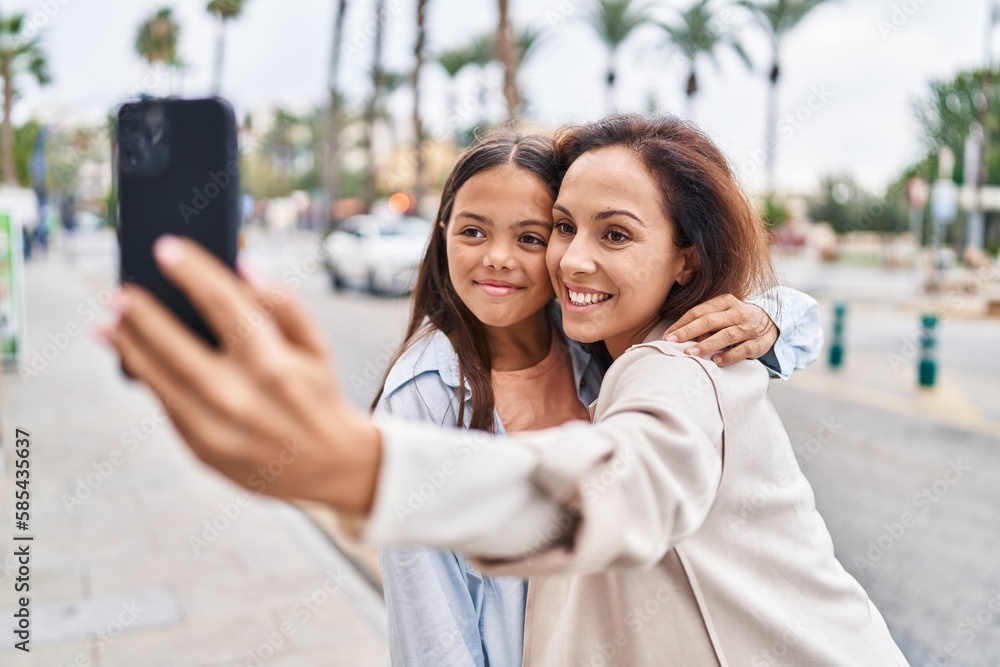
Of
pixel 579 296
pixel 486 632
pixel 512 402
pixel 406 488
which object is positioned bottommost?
pixel 486 632

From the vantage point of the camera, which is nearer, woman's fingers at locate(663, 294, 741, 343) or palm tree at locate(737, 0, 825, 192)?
woman's fingers at locate(663, 294, 741, 343)

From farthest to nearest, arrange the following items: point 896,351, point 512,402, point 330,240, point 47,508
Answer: point 330,240 < point 896,351 < point 47,508 < point 512,402

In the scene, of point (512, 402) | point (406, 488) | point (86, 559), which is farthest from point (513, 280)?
point (86, 559)

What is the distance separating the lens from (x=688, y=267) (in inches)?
62.4

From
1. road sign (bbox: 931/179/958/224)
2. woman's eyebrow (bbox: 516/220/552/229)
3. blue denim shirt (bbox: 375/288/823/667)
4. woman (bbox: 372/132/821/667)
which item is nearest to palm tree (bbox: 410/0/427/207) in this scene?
road sign (bbox: 931/179/958/224)

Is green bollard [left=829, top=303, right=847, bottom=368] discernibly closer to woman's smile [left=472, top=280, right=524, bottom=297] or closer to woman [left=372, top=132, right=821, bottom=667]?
woman [left=372, top=132, right=821, bottom=667]

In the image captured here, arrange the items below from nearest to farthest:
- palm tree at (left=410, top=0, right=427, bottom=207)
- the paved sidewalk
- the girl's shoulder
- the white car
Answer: the girl's shoulder
the paved sidewalk
the white car
palm tree at (left=410, top=0, right=427, bottom=207)

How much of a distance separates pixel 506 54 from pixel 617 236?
14011 millimetres

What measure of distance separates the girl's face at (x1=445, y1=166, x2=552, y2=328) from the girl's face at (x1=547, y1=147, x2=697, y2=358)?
1.22 feet

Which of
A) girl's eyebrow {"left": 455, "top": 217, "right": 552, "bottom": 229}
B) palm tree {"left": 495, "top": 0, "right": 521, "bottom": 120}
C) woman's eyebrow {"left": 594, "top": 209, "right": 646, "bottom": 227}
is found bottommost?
girl's eyebrow {"left": 455, "top": 217, "right": 552, "bottom": 229}

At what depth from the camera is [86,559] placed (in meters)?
4.65

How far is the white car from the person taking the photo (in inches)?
765

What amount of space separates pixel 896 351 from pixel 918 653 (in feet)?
31.5

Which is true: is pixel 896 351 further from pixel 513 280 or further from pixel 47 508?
pixel 513 280
